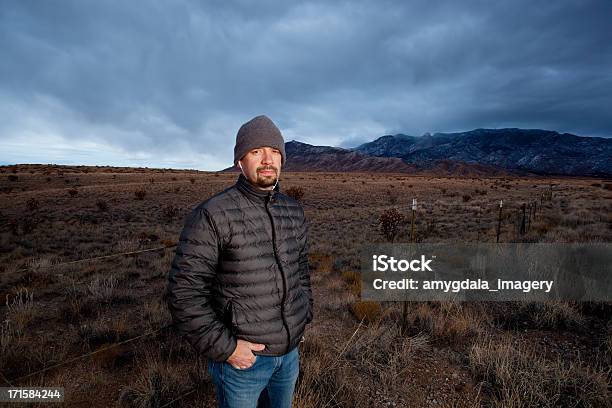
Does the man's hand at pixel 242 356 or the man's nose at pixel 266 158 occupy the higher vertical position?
the man's nose at pixel 266 158

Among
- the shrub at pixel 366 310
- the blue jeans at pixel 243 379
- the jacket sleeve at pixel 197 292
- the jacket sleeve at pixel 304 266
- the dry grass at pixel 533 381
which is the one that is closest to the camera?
the jacket sleeve at pixel 197 292

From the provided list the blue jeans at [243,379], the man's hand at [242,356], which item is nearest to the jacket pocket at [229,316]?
the man's hand at [242,356]

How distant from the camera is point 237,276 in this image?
179cm

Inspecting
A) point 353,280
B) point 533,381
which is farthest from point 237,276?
point 353,280

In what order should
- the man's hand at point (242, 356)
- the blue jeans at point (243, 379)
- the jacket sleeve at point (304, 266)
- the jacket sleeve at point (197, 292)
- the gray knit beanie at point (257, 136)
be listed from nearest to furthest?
1. the jacket sleeve at point (197, 292)
2. the man's hand at point (242, 356)
3. the blue jeans at point (243, 379)
4. the gray knit beanie at point (257, 136)
5. the jacket sleeve at point (304, 266)

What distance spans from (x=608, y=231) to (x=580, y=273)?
6.03 meters

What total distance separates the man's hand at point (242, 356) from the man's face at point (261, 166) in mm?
984

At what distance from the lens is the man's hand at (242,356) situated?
174 centimetres

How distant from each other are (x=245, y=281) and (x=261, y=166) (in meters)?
0.75

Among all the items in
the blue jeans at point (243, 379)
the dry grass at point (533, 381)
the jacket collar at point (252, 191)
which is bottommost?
the dry grass at point (533, 381)

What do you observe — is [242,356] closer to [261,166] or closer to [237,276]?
[237,276]

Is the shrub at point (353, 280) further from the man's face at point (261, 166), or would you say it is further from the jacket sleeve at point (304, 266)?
the man's face at point (261, 166)

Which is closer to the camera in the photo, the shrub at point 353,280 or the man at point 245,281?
the man at point 245,281

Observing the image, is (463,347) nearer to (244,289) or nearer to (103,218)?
(244,289)
